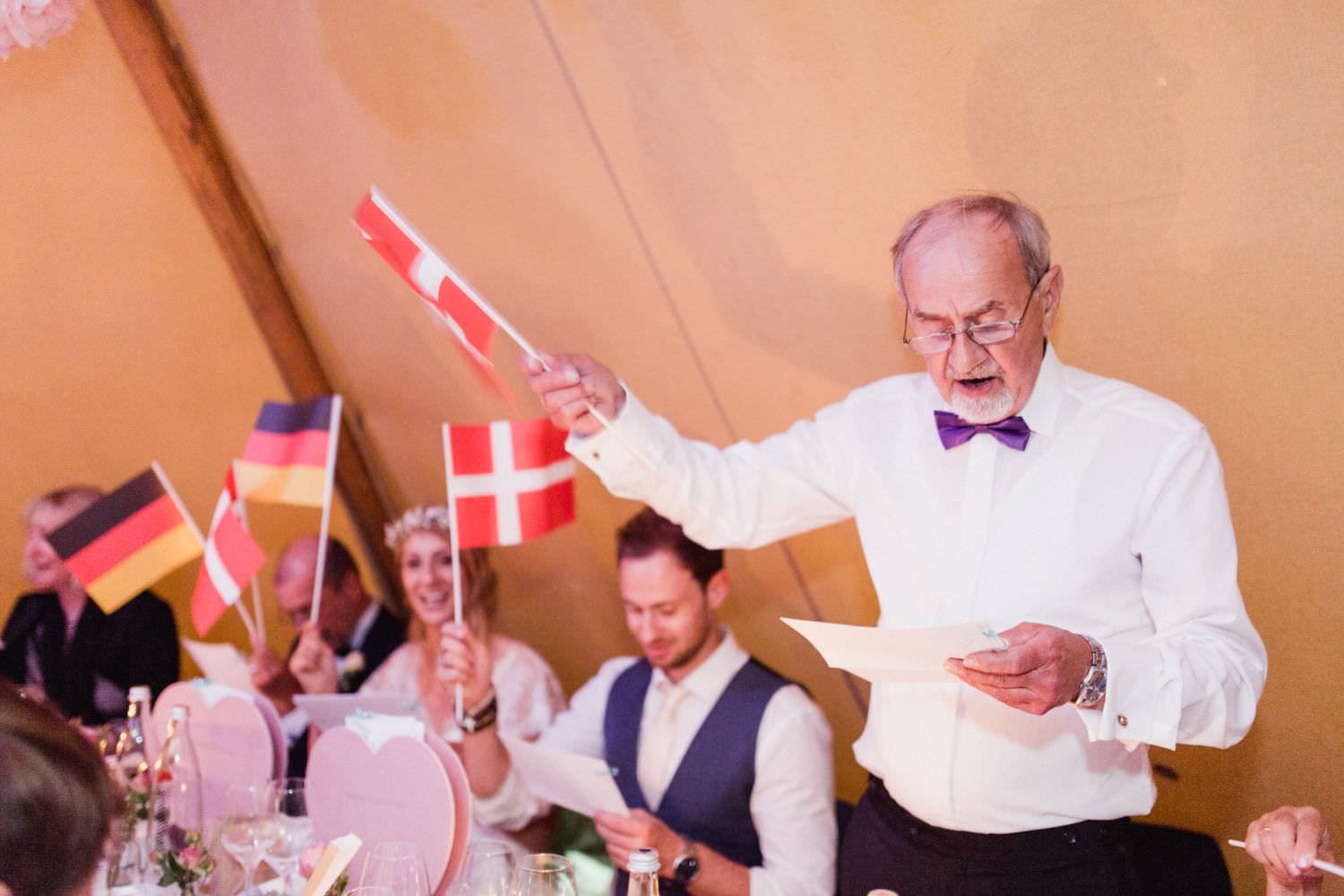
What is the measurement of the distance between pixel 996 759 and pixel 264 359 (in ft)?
11.1

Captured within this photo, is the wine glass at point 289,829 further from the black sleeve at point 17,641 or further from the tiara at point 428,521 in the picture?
the black sleeve at point 17,641

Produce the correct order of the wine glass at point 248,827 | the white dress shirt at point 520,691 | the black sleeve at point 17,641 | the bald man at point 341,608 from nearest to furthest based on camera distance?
the wine glass at point 248,827 < the white dress shirt at point 520,691 < the black sleeve at point 17,641 < the bald man at point 341,608

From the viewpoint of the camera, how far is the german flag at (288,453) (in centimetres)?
313

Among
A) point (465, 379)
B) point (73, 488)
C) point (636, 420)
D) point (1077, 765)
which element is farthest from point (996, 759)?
point (73, 488)

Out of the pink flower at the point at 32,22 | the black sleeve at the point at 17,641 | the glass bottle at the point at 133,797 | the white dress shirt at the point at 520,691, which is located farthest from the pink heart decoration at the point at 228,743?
the pink flower at the point at 32,22

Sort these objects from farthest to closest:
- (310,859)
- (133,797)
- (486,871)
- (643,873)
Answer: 1. (133,797)
2. (310,859)
3. (486,871)
4. (643,873)

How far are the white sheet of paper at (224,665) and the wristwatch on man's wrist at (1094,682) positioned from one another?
2093 mm

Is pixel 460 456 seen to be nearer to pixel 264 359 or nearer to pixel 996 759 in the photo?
pixel 996 759

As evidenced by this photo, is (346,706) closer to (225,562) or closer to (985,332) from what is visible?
(225,562)

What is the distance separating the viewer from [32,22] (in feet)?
11.8

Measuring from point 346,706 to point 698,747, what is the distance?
78 centimetres

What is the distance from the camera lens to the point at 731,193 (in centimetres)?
291

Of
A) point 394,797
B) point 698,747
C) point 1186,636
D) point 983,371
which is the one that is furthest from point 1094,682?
point 698,747

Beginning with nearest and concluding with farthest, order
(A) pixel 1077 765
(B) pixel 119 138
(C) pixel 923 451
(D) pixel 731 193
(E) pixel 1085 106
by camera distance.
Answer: (A) pixel 1077 765 → (C) pixel 923 451 → (E) pixel 1085 106 → (D) pixel 731 193 → (B) pixel 119 138
